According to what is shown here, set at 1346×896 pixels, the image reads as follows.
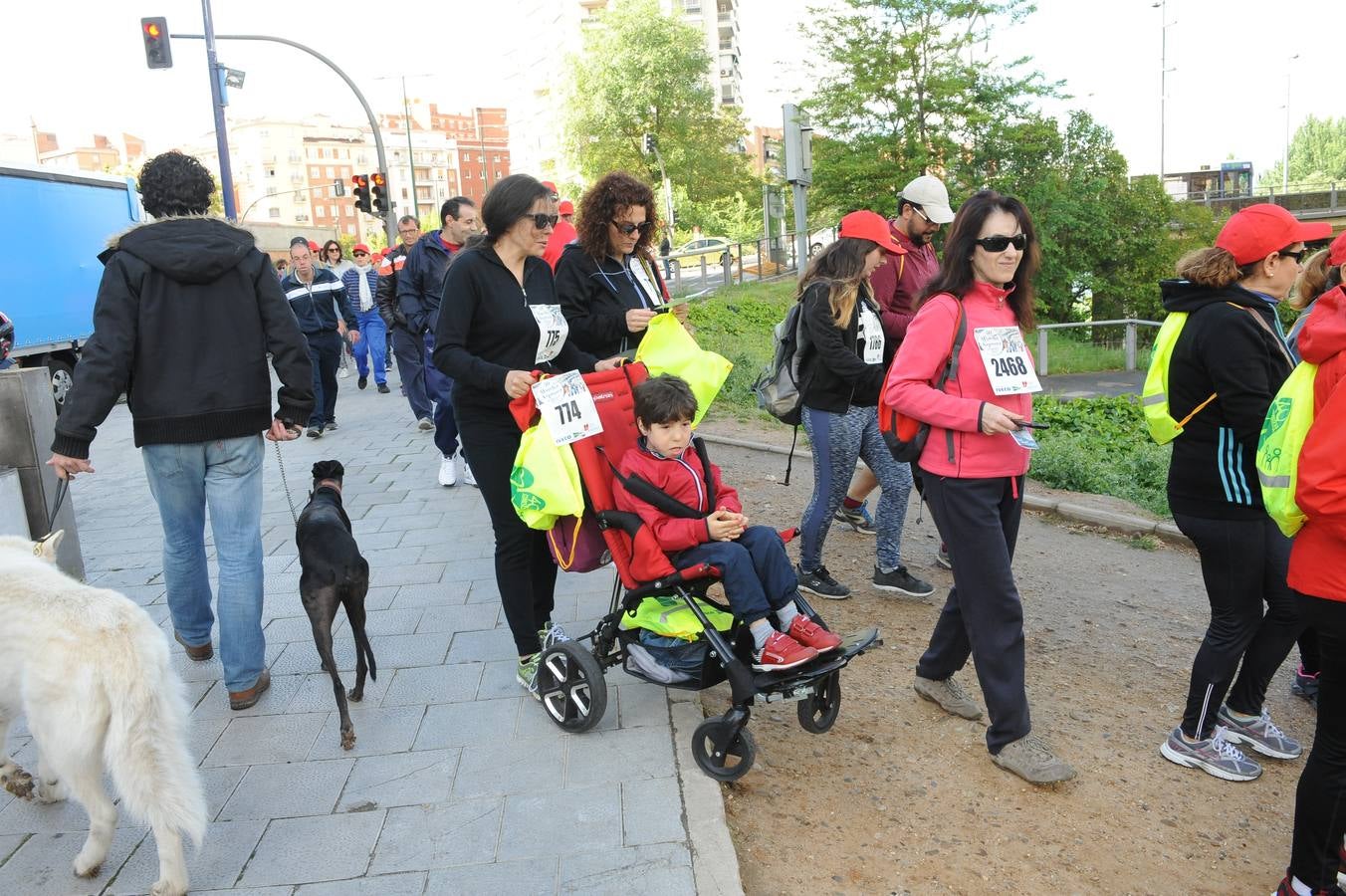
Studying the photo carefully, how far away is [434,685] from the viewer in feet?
14.8

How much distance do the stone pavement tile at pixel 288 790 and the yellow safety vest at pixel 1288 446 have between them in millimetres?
3144

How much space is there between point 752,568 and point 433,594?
273 centimetres

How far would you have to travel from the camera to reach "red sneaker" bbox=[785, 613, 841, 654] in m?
3.60

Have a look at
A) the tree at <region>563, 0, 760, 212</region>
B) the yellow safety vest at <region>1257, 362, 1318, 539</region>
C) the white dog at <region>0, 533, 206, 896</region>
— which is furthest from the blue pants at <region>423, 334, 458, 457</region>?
the tree at <region>563, 0, 760, 212</region>

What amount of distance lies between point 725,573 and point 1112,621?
3.00 metres

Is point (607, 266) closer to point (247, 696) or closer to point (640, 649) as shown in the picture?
point (640, 649)

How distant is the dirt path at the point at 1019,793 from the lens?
3264mm

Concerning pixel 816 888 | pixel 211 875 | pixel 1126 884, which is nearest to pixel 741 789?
pixel 816 888

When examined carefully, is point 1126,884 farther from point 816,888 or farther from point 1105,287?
point 1105,287

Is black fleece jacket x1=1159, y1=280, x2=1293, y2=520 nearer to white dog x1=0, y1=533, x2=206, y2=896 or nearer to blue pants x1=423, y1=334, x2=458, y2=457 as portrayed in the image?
white dog x1=0, y1=533, x2=206, y2=896

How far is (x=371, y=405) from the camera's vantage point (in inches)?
538

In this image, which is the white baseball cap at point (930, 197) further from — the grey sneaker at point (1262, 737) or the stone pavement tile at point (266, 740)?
the stone pavement tile at point (266, 740)

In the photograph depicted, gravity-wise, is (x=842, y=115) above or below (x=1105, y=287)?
above

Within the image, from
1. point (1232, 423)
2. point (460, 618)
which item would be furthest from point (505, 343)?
point (1232, 423)
